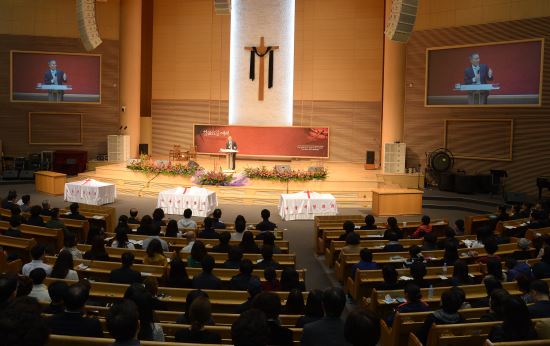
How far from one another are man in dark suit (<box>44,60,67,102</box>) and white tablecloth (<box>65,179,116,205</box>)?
311 inches

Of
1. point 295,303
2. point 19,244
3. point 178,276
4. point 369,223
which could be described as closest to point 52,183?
point 19,244

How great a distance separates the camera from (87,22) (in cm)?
1423

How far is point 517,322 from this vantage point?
4109 mm

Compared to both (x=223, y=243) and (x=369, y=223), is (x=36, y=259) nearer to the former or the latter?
(x=223, y=243)

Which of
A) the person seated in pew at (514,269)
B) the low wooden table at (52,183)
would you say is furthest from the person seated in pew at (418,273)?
the low wooden table at (52,183)

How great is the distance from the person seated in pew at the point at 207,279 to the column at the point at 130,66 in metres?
17.1

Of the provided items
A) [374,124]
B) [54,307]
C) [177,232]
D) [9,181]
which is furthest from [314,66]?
[54,307]

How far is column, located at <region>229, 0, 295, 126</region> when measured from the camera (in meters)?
22.7

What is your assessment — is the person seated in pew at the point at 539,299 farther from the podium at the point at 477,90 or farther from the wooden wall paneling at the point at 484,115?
the podium at the point at 477,90

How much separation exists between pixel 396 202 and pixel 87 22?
9191mm

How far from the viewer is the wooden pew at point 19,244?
7941mm

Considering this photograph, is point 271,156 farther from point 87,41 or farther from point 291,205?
point 87,41

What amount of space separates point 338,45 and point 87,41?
11.0 metres

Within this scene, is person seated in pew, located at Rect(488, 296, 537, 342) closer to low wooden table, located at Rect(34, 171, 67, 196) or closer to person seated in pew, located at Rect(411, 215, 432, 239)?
person seated in pew, located at Rect(411, 215, 432, 239)
